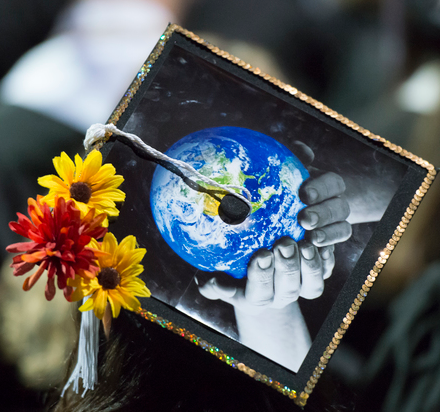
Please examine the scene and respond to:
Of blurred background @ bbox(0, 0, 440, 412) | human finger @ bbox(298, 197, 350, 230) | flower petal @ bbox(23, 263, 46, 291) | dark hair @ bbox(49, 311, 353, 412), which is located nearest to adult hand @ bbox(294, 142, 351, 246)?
human finger @ bbox(298, 197, 350, 230)

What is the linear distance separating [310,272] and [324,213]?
9 centimetres

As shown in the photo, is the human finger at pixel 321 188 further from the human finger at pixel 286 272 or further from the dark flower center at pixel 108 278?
the dark flower center at pixel 108 278

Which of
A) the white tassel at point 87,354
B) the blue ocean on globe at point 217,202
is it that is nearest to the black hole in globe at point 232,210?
the blue ocean on globe at point 217,202

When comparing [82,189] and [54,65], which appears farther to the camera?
[54,65]

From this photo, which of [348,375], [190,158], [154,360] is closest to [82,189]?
[190,158]

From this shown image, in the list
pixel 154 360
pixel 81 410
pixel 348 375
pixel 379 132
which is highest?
pixel 379 132

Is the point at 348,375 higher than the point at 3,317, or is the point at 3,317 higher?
the point at 348,375

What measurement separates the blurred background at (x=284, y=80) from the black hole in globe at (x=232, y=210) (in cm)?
22

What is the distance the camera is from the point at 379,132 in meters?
0.57

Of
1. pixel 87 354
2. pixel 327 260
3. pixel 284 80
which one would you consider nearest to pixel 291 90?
pixel 284 80

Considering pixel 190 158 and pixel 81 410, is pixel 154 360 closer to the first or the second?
pixel 81 410

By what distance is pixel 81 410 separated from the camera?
1.62ft

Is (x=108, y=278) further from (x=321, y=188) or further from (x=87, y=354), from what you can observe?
(x=321, y=188)

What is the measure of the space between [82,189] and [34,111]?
0.19 metres
